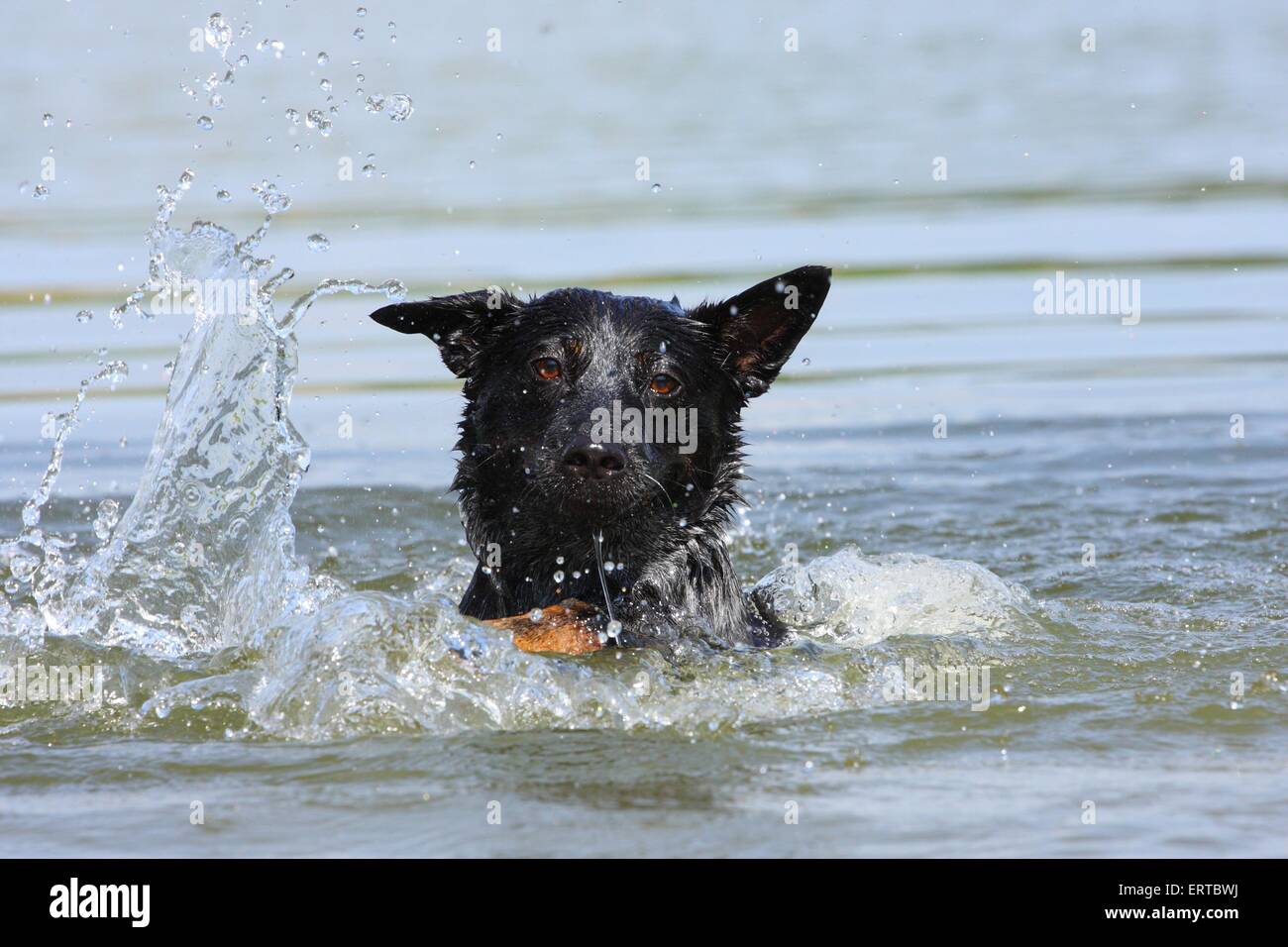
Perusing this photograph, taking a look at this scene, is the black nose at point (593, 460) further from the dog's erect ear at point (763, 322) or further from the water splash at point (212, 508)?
the water splash at point (212, 508)

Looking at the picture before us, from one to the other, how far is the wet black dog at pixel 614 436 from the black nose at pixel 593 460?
0.05 m

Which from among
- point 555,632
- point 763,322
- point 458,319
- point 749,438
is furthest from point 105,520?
point 749,438

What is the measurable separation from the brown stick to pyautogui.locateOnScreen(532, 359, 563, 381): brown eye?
2.78ft

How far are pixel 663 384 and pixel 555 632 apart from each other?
0.99 metres

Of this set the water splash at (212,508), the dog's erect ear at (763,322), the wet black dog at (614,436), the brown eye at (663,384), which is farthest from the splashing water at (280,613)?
the dog's erect ear at (763,322)

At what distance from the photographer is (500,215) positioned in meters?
15.8

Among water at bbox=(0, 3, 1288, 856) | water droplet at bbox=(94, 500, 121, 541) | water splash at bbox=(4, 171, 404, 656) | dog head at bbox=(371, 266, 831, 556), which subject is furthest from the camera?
water droplet at bbox=(94, 500, 121, 541)

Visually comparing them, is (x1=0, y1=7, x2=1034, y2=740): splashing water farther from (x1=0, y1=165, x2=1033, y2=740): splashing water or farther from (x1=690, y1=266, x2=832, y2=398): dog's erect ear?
(x1=690, y1=266, x2=832, y2=398): dog's erect ear

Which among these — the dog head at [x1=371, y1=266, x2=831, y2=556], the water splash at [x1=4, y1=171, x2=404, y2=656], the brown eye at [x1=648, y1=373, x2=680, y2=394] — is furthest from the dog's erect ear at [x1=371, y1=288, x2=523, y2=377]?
the water splash at [x1=4, y1=171, x2=404, y2=656]

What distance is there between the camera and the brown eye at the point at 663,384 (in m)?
5.87

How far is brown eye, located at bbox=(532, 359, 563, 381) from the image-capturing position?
5.82m

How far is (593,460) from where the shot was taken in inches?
214

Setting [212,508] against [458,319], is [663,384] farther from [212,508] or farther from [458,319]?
[212,508]
